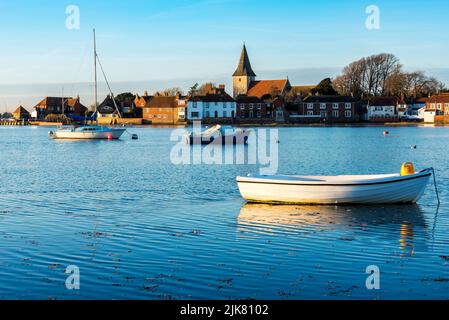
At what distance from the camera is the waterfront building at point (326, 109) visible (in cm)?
15050

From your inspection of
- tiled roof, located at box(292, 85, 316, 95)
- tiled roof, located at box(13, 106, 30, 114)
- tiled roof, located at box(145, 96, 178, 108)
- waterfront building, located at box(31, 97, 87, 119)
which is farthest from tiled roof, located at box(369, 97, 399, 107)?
tiled roof, located at box(13, 106, 30, 114)

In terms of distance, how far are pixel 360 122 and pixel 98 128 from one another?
8814cm

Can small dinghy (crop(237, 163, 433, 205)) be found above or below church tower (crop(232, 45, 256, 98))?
below

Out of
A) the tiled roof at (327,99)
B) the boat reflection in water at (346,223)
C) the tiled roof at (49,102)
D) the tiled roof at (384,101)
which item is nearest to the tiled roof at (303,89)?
the tiled roof at (327,99)

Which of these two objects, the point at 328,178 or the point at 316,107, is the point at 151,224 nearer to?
the point at 328,178

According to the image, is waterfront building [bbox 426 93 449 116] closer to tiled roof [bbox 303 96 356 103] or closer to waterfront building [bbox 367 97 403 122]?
waterfront building [bbox 367 97 403 122]

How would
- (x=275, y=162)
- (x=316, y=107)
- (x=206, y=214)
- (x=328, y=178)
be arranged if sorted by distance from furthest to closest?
1. (x=316, y=107)
2. (x=275, y=162)
3. (x=328, y=178)
4. (x=206, y=214)

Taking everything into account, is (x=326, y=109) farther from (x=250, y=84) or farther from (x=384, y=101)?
(x=250, y=84)

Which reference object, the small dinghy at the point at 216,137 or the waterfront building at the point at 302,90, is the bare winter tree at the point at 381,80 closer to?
the waterfront building at the point at 302,90

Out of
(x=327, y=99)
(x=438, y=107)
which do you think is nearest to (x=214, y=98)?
(x=327, y=99)

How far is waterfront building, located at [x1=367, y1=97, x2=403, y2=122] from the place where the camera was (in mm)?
150000

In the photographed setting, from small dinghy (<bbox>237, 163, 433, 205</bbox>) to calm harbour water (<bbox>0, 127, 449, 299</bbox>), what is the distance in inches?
23.0

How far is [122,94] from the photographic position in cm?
18925
